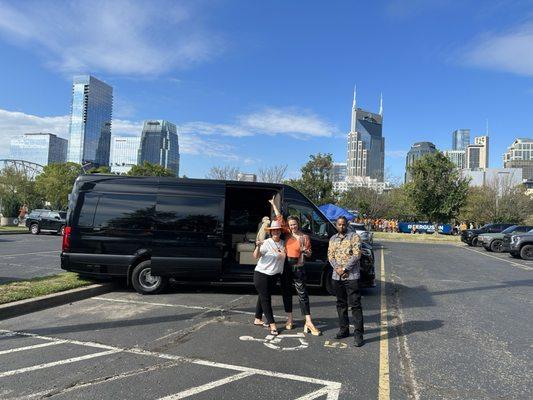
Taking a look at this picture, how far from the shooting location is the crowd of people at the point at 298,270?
626 cm

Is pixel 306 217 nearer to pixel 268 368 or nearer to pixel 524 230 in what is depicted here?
pixel 268 368

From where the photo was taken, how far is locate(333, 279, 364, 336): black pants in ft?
20.2

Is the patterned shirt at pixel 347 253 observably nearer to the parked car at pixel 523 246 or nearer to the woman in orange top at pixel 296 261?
the woman in orange top at pixel 296 261

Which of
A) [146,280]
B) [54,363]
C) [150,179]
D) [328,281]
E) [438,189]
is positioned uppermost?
[438,189]

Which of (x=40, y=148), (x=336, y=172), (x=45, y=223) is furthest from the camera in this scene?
(x=40, y=148)

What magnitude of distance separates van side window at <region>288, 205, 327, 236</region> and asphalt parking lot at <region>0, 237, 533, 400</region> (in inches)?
58.0

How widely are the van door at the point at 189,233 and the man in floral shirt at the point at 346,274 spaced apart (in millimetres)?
3446

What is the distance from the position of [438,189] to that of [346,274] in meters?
36.9

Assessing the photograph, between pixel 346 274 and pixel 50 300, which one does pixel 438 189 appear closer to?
pixel 346 274

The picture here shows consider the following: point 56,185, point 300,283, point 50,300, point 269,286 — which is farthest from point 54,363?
point 56,185

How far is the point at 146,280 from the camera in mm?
9336

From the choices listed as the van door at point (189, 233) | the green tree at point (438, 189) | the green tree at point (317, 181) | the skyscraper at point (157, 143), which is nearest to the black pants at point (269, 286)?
the van door at point (189, 233)

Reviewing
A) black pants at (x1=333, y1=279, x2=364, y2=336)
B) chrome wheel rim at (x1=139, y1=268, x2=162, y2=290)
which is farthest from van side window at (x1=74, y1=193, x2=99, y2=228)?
black pants at (x1=333, y1=279, x2=364, y2=336)

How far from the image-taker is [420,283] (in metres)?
12.1
